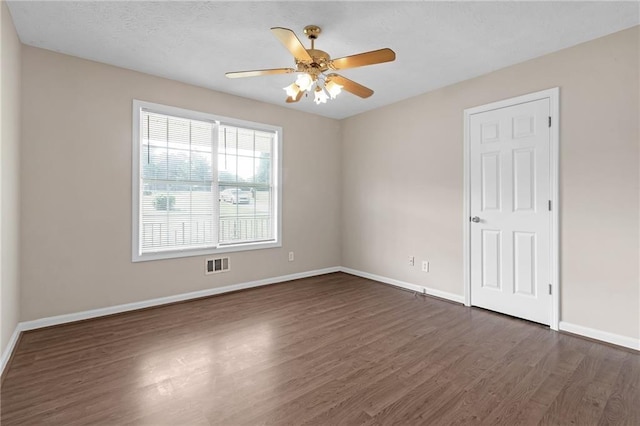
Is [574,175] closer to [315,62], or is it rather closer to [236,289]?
[315,62]

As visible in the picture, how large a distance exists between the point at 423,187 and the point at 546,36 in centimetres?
195

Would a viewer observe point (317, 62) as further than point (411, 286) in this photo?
No

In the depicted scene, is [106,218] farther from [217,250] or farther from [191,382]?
[191,382]

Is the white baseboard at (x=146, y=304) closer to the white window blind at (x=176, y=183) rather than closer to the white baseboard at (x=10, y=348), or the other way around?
the white baseboard at (x=10, y=348)

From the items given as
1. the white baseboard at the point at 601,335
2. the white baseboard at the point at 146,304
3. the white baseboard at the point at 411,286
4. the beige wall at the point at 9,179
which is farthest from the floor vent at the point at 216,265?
the white baseboard at the point at 601,335

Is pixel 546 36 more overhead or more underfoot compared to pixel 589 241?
more overhead

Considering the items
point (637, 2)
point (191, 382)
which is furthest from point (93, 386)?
point (637, 2)

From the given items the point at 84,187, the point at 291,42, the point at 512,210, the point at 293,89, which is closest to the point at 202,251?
the point at 84,187

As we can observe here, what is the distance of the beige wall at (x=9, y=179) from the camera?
7.26 ft

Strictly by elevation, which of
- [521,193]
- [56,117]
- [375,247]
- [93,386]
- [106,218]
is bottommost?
[93,386]

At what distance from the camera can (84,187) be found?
3.15 meters

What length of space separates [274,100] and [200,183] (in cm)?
155

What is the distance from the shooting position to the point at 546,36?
2.70 meters

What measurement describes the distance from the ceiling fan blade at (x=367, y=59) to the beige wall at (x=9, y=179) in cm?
233
